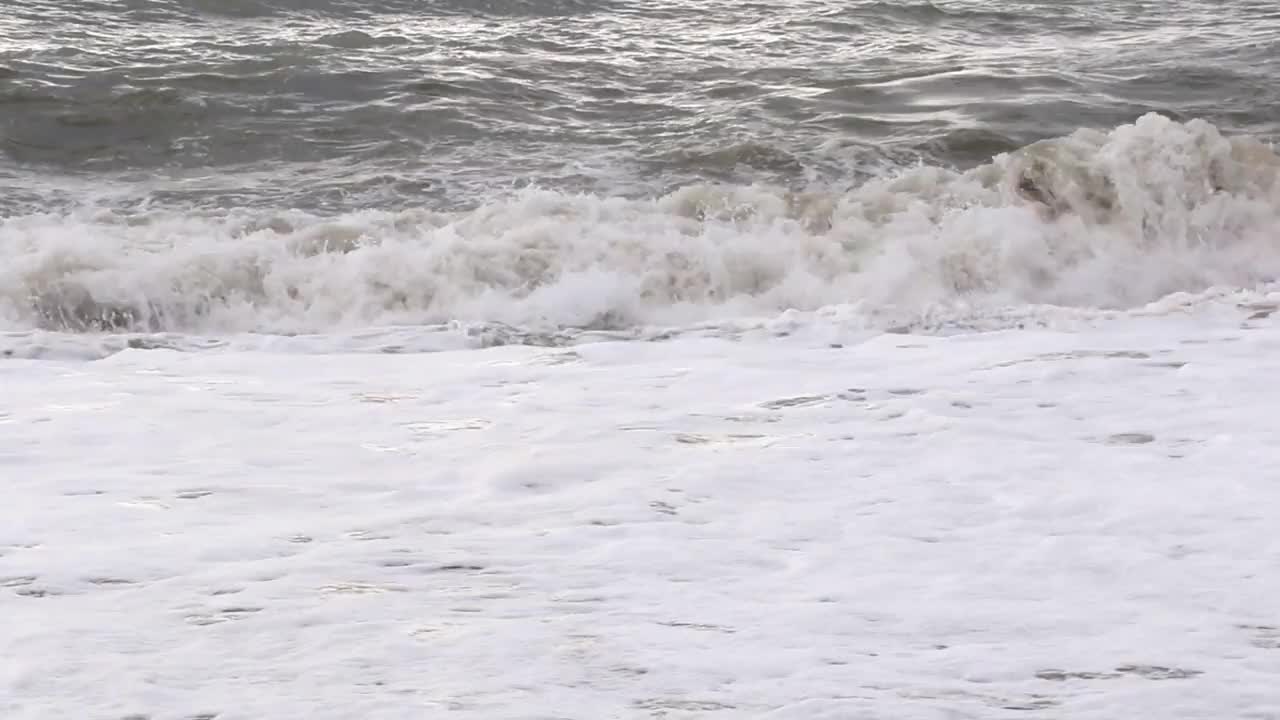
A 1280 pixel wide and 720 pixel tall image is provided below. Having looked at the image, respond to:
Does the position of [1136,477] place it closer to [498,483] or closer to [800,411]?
[800,411]

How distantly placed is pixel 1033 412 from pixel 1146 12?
9.34m

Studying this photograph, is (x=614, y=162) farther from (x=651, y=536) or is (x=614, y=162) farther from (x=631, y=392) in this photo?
(x=651, y=536)

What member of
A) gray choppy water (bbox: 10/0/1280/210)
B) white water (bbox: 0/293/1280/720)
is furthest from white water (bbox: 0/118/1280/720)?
gray choppy water (bbox: 10/0/1280/210)

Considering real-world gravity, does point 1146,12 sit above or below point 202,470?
above

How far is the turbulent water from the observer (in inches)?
232

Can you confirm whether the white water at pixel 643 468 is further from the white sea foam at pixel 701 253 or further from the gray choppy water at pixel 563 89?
the gray choppy water at pixel 563 89

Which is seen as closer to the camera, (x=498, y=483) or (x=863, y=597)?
(x=863, y=597)

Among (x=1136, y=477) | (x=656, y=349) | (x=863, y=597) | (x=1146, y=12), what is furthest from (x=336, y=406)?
(x=1146, y=12)

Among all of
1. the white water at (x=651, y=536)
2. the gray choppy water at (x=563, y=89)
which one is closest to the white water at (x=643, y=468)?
the white water at (x=651, y=536)

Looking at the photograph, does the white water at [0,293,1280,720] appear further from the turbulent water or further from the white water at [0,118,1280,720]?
the turbulent water

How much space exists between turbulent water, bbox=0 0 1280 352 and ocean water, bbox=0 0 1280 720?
0.12ft

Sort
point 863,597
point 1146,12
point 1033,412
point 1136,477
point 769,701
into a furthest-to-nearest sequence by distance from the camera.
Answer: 1. point 1146,12
2. point 1033,412
3. point 1136,477
4. point 863,597
5. point 769,701

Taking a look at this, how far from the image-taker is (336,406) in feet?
14.1

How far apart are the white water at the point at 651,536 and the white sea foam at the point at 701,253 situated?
3.09 feet
